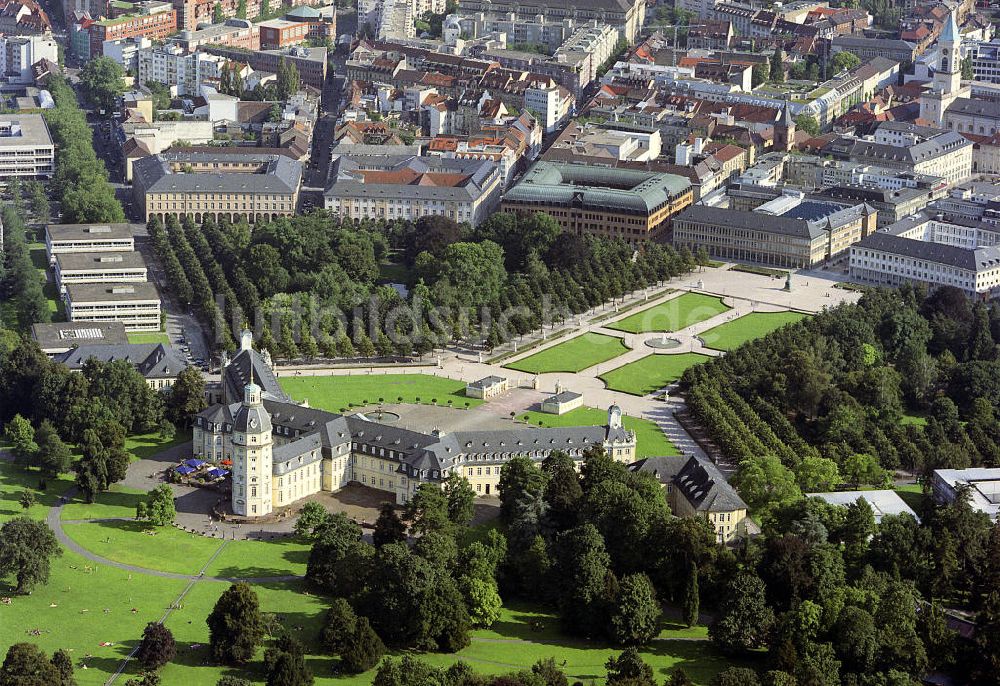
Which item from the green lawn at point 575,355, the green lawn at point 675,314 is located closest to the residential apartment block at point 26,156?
the green lawn at point 575,355

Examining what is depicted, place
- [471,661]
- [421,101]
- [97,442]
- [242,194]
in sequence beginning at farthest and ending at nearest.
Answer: [421,101]
[242,194]
[97,442]
[471,661]

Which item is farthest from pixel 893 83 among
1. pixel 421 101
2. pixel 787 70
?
pixel 421 101

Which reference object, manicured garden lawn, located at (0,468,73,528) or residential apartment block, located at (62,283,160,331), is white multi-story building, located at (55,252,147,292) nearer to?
residential apartment block, located at (62,283,160,331)

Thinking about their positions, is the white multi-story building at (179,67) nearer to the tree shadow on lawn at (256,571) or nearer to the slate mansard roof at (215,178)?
the slate mansard roof at (215,178)

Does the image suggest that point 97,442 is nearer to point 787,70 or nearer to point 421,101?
point 421,101

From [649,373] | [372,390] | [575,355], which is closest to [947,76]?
[575,355]

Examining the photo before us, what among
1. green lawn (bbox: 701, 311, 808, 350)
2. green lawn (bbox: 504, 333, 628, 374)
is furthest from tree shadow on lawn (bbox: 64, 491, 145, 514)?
green lawn (bbox: 701, 311, 808, 350)

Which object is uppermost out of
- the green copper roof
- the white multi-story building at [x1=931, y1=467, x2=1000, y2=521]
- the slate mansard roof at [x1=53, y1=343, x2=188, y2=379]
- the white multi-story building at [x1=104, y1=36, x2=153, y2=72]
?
the white multi-story building at [x1=104, y1=36, x2=153, y2=72]
